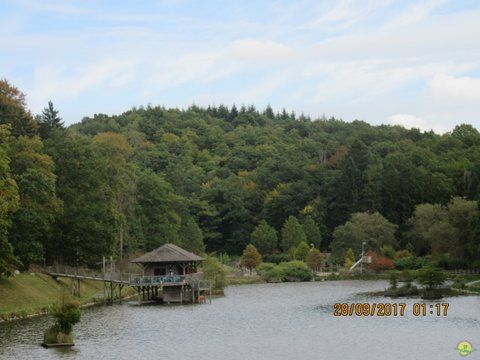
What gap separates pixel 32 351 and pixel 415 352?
18.9 meters

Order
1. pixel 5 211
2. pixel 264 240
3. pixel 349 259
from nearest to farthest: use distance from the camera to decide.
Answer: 1. pixel 5 211
2. pixel 349 259
3. pixel 264 240

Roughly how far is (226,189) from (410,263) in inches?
1996

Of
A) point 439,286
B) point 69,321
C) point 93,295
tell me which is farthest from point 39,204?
point 439,286

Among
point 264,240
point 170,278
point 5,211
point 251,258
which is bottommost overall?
point 170,278

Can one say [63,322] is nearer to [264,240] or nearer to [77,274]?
[77,274]

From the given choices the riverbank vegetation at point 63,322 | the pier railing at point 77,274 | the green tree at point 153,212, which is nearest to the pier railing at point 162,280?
the pier railing at point 77,274

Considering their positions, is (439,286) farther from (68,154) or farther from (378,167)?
(378,167)

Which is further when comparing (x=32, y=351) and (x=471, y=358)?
(x=32, y=351)

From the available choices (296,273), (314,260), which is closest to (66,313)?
(296,273)

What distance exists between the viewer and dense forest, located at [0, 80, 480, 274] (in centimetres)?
7375

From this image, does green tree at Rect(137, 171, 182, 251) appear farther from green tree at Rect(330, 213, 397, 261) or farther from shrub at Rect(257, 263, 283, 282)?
green tree at Rect(330, 213, 397, 261)

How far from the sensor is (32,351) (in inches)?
1678

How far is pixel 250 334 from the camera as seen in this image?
49.4 m

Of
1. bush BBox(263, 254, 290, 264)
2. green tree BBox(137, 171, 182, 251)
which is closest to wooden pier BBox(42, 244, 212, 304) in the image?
green tree BBox(137, 171, 182, 251)
